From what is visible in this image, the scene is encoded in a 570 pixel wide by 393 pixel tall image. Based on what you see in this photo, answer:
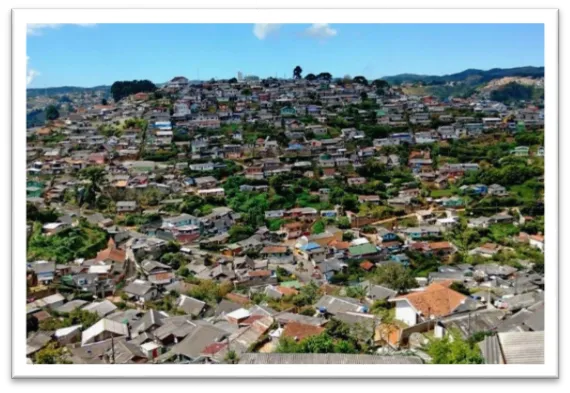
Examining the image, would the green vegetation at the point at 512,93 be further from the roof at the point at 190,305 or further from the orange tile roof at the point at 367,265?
the roof at the point at 190,305

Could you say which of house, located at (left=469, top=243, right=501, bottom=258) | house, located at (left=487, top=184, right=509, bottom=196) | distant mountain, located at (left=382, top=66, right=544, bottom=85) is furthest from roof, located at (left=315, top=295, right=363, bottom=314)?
distant mountain, located at (left=382, top=66, right=544, bottom=85)

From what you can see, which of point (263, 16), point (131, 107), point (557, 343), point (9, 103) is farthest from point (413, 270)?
point (131, 107)

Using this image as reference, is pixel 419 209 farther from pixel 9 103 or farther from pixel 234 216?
pixel 9 103

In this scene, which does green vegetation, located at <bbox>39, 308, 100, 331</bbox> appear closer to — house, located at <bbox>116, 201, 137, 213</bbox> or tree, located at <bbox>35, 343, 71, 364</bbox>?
tree, located at <bbox>35, 343, 71, 364</bbox>

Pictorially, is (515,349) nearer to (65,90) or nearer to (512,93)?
(65,90)

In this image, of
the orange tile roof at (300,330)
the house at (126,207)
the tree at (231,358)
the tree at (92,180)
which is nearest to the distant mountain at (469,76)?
the house at (126,207)

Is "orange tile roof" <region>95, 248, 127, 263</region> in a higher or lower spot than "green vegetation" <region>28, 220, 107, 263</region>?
lower

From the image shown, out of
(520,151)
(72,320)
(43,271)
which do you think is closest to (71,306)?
(72,320)

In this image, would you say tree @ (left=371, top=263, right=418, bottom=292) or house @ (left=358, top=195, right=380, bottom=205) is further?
house @ (left=358, top=195, right=380, bottom=205)
